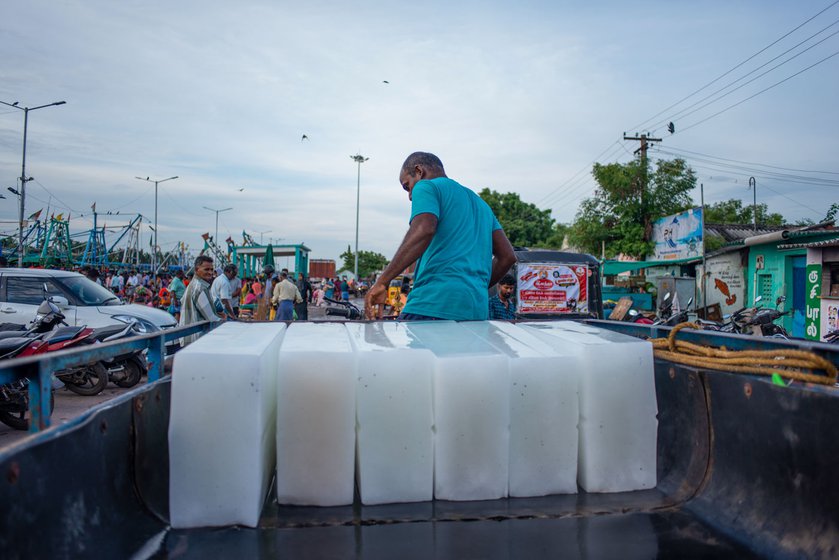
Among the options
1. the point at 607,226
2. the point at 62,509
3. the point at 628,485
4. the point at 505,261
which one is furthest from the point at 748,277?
the point at 62,509

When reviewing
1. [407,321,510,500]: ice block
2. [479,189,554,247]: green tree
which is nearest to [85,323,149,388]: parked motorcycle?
[407,321,510,500]: ice block

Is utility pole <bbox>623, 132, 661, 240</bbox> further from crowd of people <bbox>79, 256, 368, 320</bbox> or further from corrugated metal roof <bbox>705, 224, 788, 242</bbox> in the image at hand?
crowd of people <bbox>79, 256, 368, 320</bbox>

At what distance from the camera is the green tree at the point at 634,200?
80.9 ft

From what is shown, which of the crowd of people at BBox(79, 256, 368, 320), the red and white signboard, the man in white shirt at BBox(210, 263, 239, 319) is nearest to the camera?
the crowd of people at BBox(79, 256, 368, 320)

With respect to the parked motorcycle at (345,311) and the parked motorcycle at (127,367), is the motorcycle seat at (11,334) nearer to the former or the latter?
the parked motorcycle at (127,367)

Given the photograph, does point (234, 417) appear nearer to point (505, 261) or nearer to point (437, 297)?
point (437, 297)

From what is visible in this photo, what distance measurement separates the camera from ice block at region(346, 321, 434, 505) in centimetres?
170

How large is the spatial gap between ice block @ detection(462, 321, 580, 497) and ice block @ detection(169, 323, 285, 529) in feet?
2.69

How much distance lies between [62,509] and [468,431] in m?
1.08

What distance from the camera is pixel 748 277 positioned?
1886cm

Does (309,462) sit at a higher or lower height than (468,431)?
lower

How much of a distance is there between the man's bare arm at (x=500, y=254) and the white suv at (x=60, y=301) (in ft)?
21.0

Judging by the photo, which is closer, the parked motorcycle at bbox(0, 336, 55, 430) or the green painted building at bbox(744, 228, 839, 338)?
the parked motorcycle at bbox(0, 336, 55, 430)

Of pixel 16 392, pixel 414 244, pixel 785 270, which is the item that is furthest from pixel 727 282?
pixel 16 392
